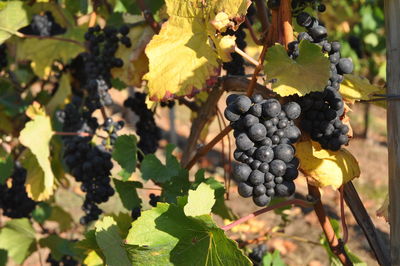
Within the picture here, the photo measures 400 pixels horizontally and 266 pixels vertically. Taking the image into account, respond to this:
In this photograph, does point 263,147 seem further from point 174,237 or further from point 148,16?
point 148,16

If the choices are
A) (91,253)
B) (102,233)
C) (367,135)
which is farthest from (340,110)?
(367,135)

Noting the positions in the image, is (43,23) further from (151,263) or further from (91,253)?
(151,263)

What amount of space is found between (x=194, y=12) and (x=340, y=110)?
45 cm

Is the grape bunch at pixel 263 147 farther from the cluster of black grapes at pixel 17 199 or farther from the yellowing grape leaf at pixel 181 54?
the cluster of black grapes at pixel 17 199

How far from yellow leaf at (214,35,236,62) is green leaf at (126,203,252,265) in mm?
395

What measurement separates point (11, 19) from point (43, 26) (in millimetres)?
493

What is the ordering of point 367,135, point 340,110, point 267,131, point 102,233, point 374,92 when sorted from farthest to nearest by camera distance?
1. point 367,135
2. point 102,233
3. point 374,92
4. point 340,110
5. point 267,131

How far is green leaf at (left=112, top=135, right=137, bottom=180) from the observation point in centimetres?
189

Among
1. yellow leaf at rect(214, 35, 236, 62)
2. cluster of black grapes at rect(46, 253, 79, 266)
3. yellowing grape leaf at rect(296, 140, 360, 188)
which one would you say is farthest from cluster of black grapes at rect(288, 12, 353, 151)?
cluster of black grapes at rect(46, 253, 79, 266)

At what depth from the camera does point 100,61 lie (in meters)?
2.10

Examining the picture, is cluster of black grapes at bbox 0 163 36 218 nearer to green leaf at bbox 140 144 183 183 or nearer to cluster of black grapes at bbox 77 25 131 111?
cluster of black grapes at bbox 77 25 131 111

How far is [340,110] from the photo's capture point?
4.33 ft

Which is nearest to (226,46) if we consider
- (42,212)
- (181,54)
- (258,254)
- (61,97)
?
(181,54)

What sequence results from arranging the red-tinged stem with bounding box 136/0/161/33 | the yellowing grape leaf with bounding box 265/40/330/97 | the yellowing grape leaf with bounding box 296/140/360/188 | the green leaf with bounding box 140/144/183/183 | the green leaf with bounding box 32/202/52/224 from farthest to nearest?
the green leaf with bounding box 32/202/52/224
the red-tinged stem with bounding box 136/0/161/33
the green leaf with bounding box 140/144/183/183
the yellowing grape leaf with bounding box 296/140/360/188
the yellowing grape leaf with bounding box 265/40/330/97
